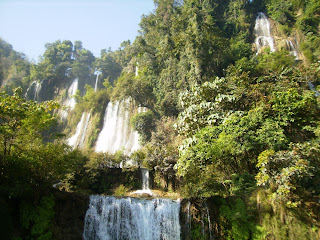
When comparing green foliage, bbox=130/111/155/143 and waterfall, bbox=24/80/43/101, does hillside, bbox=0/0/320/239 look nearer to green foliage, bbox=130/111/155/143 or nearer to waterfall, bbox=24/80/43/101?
green foliage, bbox=130/111/155/143

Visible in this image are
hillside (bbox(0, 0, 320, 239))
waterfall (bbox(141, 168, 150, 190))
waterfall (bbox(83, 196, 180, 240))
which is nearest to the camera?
hillside (bbox(0, 0, 320, 239))

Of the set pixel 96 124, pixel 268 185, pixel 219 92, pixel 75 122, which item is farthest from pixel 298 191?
pixel 75 122

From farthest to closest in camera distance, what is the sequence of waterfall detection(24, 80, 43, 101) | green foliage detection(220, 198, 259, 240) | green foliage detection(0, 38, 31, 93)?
waterfall detection(24, 80, 43, 101) → green foliage detection(0, 38, 31, 93) → green foliage detection(220, 198, 259, 240)

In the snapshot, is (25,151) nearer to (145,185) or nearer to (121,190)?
(121,190)

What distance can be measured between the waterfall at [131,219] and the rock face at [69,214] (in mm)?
296

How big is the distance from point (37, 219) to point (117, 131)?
1968cm

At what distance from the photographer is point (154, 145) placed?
19328 mm

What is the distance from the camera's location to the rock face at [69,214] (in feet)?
33.6

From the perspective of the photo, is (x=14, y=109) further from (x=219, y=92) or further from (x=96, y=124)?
(x=96, y=124)

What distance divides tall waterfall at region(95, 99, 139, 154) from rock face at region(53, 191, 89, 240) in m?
13.8

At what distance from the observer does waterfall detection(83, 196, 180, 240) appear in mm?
10844

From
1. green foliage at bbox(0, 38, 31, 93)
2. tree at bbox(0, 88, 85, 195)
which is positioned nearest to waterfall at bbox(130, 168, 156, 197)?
tree at bbox(0, 88, 85, 195)

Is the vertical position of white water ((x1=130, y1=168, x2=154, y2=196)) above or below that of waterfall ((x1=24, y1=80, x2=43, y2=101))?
below

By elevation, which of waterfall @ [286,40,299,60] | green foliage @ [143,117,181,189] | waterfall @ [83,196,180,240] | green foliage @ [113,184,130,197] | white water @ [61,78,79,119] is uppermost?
white water @ [61,78,79,119]
